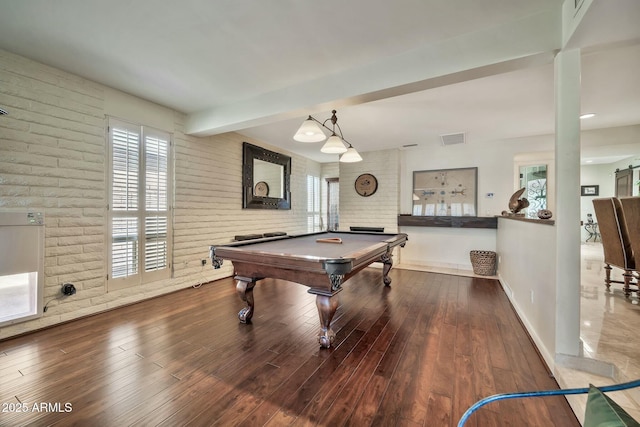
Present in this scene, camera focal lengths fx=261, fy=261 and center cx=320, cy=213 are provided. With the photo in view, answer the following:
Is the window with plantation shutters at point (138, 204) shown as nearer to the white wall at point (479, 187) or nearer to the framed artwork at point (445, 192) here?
the white wall at point (479, 187)

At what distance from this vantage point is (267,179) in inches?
208

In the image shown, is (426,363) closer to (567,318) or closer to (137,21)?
(567,318)

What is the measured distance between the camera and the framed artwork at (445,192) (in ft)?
16.5

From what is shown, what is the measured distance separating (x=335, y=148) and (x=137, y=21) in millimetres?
1930

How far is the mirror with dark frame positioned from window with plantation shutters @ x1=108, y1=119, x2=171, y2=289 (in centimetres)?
139

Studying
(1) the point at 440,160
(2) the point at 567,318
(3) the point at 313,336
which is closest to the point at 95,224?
(3) the point at 313,336

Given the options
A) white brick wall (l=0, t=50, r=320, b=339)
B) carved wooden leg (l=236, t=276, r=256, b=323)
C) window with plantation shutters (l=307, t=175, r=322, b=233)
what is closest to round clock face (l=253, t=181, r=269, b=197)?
white brick wall (l=0, t=50, r=320, b=339)

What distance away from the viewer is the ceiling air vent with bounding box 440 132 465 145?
4.44m

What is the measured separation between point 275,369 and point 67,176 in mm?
2813

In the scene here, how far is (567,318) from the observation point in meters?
1.72

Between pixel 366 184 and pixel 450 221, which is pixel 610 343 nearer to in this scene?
pixel 450 221

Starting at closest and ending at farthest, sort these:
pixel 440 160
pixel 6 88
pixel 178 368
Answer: pixel 178 368 → pixel 6 88 → pixel 440 160

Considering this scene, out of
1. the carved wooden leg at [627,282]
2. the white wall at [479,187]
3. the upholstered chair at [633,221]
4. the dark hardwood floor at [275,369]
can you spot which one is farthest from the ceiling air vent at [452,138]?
the dark hardwood floor at [275,369]

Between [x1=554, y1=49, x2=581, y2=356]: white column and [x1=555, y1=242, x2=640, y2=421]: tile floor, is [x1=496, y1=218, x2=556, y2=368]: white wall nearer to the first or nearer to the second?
[x1=554, y1=49, x2=581, y2=356]: white column
